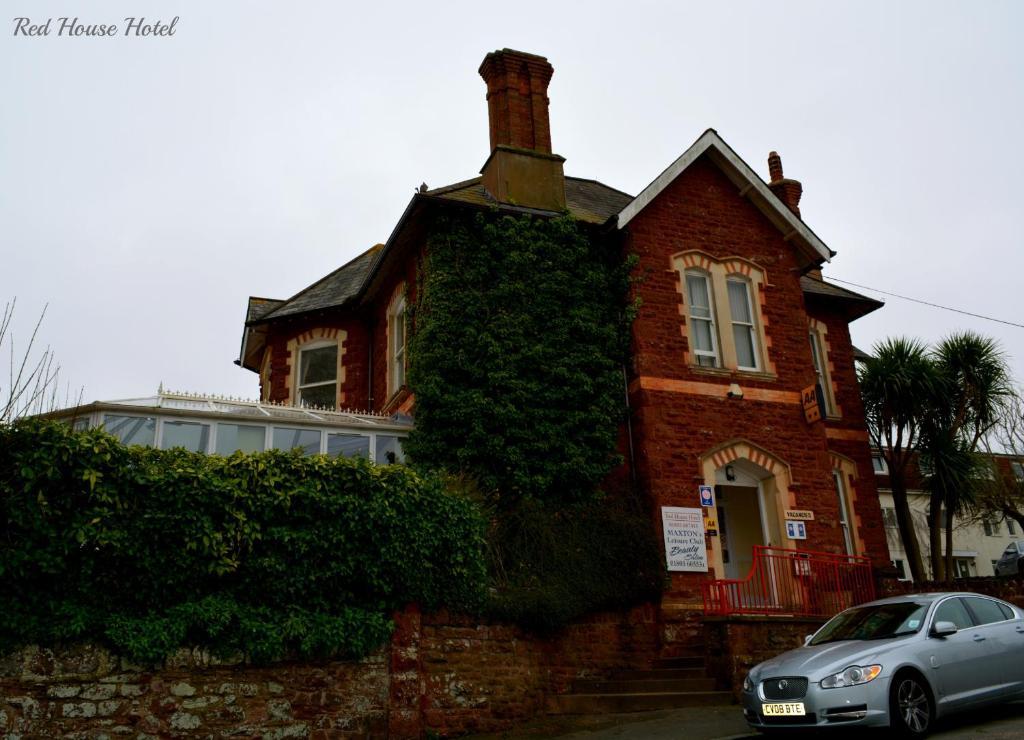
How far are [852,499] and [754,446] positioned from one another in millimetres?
4823

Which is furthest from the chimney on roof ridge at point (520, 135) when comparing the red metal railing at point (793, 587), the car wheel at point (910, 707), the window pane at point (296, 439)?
the car wheel at point (910, 707)

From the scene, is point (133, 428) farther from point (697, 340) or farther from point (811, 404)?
point (811, 404)

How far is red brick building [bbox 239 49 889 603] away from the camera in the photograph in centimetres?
1588

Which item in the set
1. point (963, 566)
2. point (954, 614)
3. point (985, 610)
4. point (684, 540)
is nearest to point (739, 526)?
point (684, 540)

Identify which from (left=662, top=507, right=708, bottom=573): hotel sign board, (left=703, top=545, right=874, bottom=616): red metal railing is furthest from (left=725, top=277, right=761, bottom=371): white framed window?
(left=703, top=545, right=874, bottom=616): red metal railing

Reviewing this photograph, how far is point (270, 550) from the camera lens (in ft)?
35.1

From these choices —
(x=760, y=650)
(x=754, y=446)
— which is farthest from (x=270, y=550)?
(x=754, y=446)

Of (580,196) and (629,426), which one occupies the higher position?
(580,196)

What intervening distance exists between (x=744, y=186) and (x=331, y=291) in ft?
32.2

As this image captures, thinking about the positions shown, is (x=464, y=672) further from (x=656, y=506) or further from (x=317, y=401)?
(x=317, y=401)

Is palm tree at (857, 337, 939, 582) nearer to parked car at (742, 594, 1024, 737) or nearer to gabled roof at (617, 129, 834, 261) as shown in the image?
gabled roof at (617, 129, 834, 261)

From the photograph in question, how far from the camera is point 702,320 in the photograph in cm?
1714

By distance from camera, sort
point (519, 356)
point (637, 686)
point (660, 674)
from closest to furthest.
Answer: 1. point (637, 686)
2. point (660, 674)
3. point (519, 356)

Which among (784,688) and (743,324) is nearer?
(784,688)
